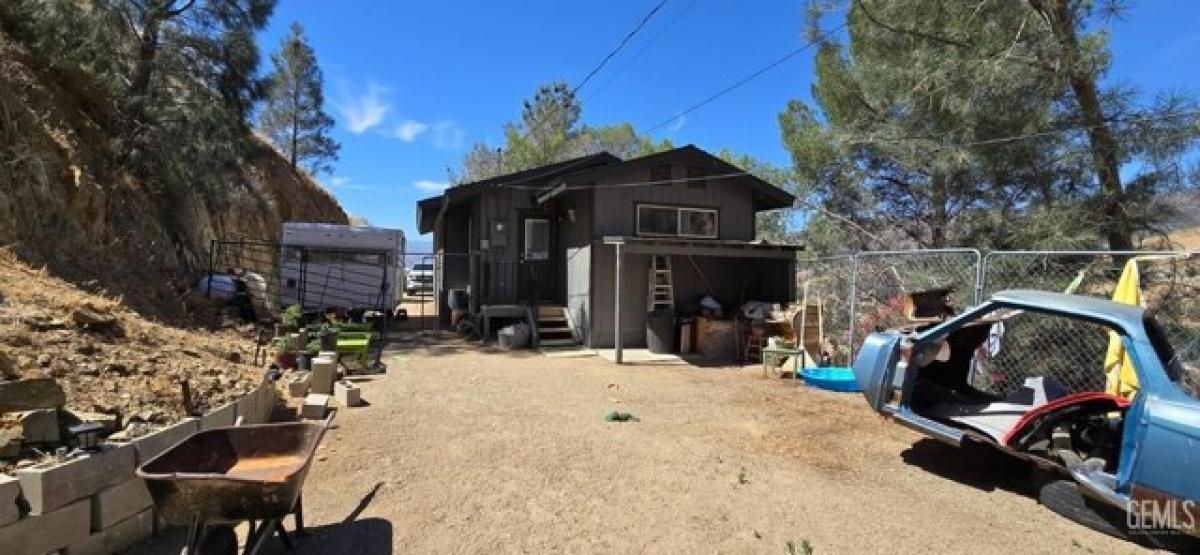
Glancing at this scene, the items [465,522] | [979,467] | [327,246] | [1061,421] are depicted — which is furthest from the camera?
[327,246]

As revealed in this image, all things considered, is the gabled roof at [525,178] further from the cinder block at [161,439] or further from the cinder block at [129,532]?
the cinder block at [129,532]

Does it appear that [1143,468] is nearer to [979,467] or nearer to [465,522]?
[979,467]

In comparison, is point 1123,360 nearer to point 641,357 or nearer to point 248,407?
point 641,357

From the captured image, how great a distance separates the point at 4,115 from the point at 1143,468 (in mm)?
13065

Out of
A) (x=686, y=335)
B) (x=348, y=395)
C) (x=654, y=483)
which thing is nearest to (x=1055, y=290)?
(x=654, y=483)

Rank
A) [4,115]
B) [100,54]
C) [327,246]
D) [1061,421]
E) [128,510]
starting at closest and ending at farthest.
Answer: [128,510] → [1061,421] → [4,115] → [100,54] → [327,246]

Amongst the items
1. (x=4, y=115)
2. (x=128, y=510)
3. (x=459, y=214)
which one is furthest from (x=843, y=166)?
(x=4, y=115)

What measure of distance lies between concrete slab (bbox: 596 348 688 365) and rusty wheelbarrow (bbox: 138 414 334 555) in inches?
282

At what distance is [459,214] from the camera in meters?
16.0

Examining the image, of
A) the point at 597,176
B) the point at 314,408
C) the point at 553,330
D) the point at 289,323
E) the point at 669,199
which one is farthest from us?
the point at 669,199

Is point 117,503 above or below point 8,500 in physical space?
below

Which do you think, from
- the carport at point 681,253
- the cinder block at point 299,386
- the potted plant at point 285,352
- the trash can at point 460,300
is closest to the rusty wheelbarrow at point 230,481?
the cinder block at point 299,386

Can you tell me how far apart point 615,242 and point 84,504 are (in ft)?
27.0

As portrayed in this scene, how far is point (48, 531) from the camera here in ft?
9.84
